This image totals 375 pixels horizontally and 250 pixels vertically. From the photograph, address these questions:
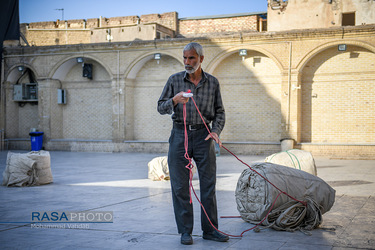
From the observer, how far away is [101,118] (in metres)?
22.4

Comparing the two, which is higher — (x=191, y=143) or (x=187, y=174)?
(x=191, y=143)

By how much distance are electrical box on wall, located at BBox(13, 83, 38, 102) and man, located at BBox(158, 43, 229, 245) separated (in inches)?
784

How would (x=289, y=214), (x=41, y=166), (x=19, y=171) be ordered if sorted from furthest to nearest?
(x=41, y=166), (x=19, y=171), (x=289, y=214)

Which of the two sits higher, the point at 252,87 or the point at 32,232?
the point at 252,87

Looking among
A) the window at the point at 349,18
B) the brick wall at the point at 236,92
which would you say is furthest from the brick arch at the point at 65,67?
the window at the point at 349,18

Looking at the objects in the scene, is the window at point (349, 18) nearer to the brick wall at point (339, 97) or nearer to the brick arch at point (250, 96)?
the brick wall at point (339, 97)

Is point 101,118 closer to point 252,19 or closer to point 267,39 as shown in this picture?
point 267,39

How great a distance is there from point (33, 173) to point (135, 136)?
11796 millimetres

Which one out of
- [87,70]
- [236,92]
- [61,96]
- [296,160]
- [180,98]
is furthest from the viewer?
[61,96]

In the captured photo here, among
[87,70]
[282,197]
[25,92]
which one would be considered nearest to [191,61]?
[282,197]

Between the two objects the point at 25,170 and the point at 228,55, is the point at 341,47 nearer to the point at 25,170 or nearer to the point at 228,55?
the point at 228,55

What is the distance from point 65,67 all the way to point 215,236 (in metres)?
19.4

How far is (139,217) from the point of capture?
6480mm

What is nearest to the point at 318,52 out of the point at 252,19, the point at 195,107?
the point at 252,19
